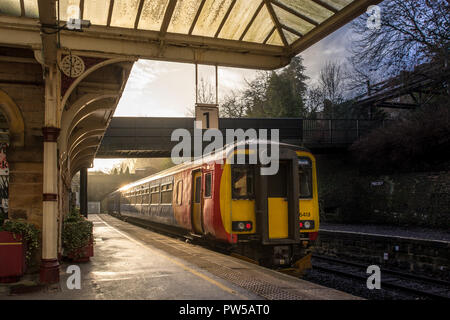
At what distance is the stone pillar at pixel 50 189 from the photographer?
6371mm

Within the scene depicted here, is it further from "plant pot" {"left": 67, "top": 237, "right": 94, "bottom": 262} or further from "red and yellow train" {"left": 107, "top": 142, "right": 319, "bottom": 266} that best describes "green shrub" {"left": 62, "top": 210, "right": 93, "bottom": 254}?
"red and yellow train" {"left": 107, "top": 142, "right": 319, "bottom": 266}

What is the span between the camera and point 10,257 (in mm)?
6383

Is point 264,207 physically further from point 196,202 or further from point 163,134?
point 163,134

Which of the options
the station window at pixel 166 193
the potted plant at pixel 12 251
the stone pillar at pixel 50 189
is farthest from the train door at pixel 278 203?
the station window at pixel 166 193

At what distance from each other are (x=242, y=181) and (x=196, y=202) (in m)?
2.46

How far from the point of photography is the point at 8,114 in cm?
737

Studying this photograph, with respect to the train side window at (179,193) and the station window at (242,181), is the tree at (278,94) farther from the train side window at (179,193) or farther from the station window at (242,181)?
the station window at (242,181)

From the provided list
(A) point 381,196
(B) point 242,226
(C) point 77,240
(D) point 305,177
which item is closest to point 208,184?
(B) point 242,226

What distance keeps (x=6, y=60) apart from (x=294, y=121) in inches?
908

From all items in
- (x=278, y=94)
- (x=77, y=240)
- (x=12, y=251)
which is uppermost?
(x=278, y=94)

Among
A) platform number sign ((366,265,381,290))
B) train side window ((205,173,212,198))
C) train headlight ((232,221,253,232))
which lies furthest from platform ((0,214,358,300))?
platform number sign ((366,265,381,290))

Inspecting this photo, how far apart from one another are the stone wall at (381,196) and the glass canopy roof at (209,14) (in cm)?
1284
